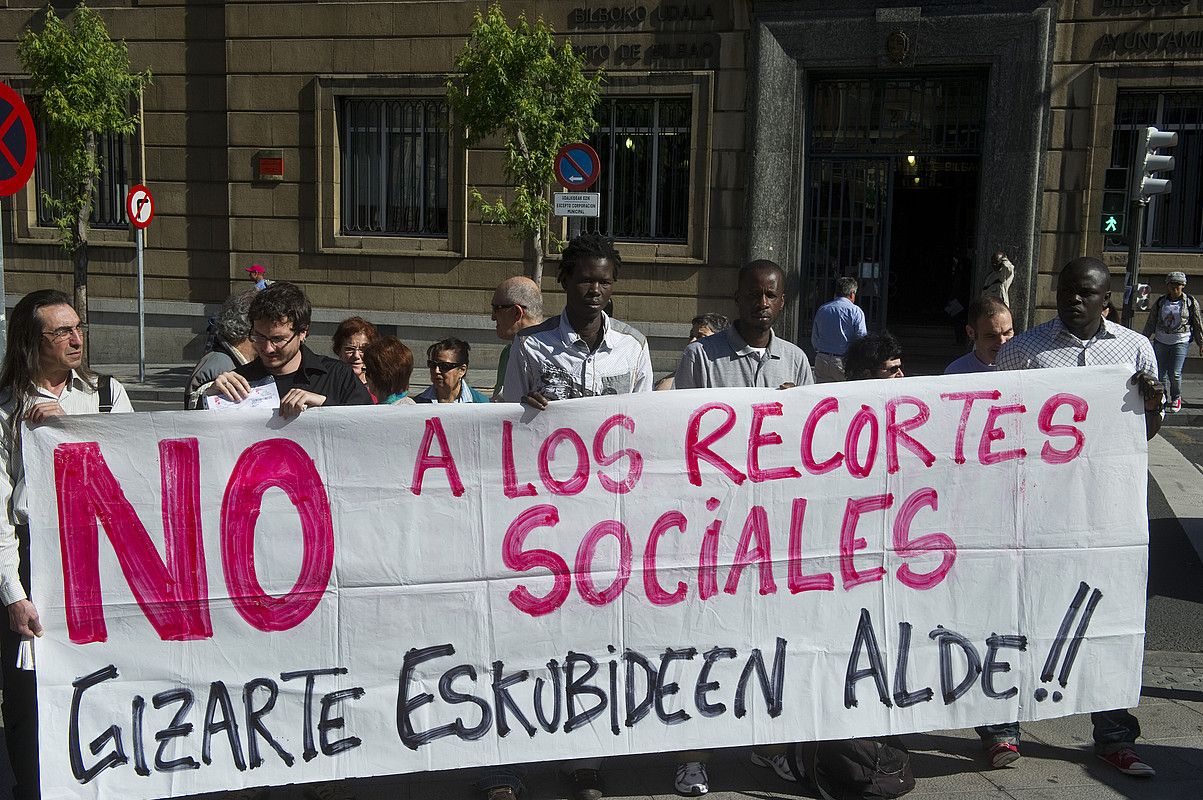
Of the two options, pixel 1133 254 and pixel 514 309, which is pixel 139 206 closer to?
pixel 514 309

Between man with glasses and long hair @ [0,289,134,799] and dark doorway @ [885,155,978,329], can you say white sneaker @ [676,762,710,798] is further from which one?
dark doorway @ [885,155,978,329]

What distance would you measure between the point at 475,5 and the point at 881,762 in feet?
45.9

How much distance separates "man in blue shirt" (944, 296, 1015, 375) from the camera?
4824 mm

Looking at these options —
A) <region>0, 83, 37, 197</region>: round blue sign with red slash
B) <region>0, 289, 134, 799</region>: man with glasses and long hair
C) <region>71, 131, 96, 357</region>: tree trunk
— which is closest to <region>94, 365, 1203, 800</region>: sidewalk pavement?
<region>0, 289, 134, 799</region>: man with glasses and long hair

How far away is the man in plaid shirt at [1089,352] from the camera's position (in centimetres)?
420

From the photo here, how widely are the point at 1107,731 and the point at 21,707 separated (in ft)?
12.5

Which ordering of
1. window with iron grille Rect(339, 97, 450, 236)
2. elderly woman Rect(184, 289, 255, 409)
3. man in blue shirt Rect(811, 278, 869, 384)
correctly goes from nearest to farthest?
elderly woman Rect(184, 289, 255, 409) → man in blue shirt Rect(811, 278, 869, 384) → window with iron grille Rect(339, 97, 450, 236)

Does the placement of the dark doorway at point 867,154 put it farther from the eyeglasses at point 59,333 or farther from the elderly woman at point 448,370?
the eyeglasses at point 59,333

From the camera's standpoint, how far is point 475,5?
15.8 m

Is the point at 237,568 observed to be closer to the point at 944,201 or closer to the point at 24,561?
the point at 24,561

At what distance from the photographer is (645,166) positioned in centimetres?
1612

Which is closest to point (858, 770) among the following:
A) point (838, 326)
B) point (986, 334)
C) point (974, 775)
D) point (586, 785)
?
point (974, 775)

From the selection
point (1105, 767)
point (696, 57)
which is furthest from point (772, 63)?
point (1105, 767)

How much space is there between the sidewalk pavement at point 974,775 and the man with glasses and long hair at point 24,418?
70 centimetres
